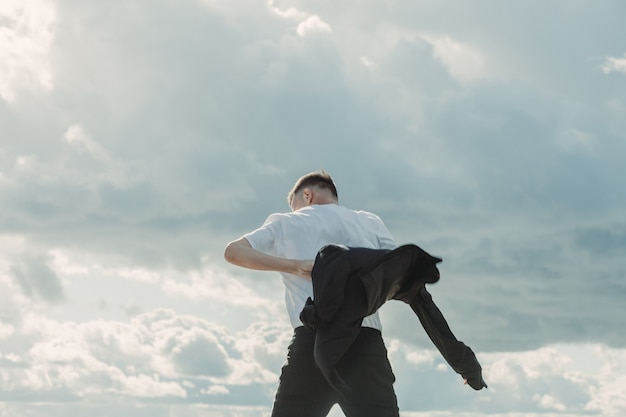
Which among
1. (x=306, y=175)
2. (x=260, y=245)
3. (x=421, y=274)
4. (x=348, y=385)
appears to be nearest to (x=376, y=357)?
(x=348, y=385)

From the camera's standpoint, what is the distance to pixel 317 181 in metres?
7.20

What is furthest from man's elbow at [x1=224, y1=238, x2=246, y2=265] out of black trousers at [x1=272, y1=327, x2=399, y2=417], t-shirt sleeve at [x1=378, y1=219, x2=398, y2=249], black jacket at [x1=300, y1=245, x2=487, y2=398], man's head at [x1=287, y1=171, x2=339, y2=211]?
t-shirt sleeve at [x1=378, y1=219, x2=398, y2=249]

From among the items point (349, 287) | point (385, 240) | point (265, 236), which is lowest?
point (349, 287)

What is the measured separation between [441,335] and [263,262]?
1.57 meters

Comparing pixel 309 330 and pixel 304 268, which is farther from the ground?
pixel 304 268

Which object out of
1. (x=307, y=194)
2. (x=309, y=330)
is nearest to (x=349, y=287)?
(x=309, y=330)

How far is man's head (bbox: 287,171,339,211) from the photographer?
714 cm

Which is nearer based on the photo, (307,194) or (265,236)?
(265,236)

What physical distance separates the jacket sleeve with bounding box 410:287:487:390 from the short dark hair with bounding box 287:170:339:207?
114cm

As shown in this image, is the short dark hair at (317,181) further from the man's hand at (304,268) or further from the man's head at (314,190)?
the man's hand at (304,268)

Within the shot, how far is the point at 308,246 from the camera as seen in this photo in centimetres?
672

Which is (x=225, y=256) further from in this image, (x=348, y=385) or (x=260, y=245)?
(x=348, y=385)

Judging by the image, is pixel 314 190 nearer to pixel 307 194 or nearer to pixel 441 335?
pixel 307 194

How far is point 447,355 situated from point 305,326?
4.33 ft
